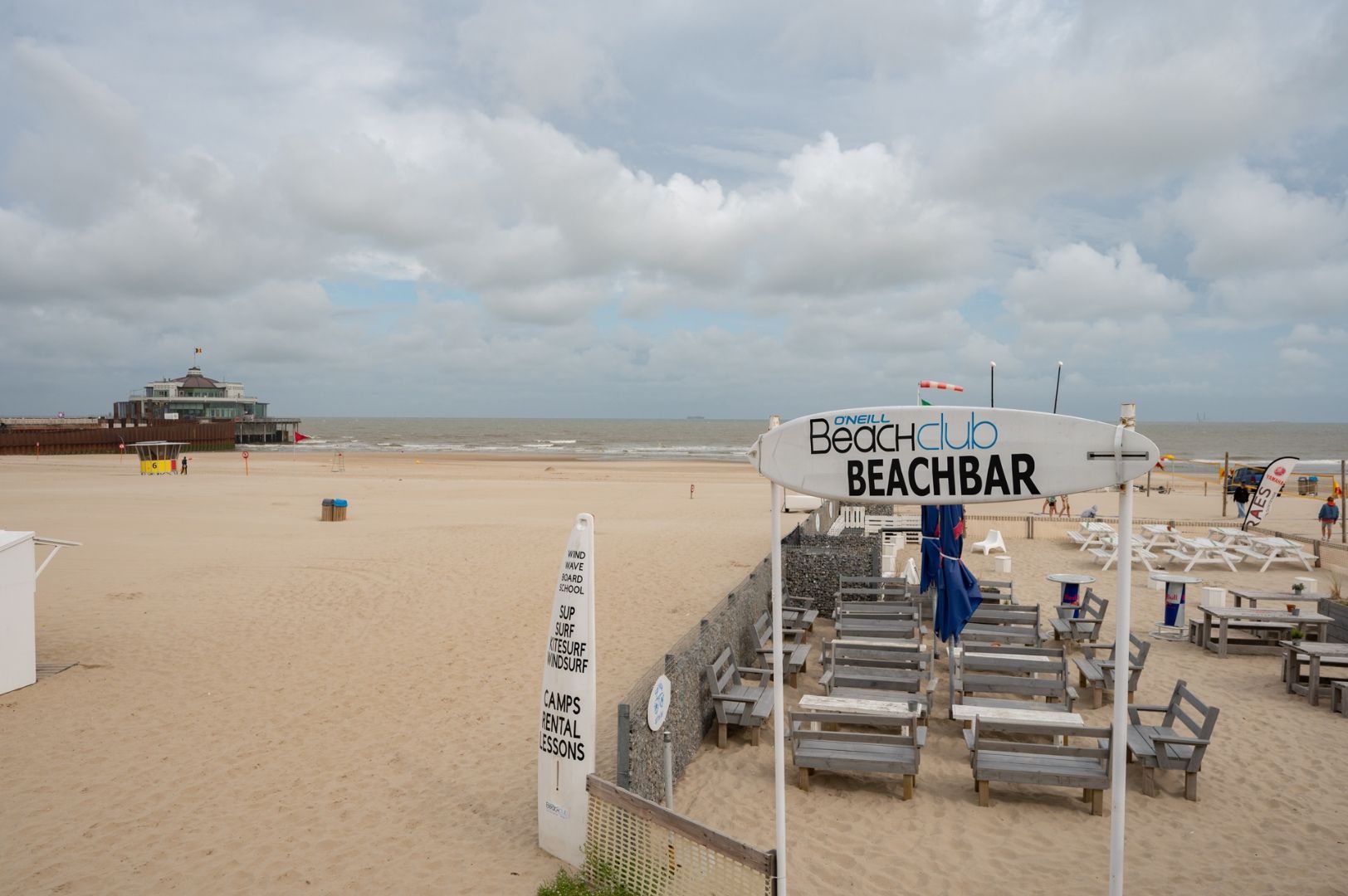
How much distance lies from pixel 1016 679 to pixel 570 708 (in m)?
5.10

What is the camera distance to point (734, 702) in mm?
8219

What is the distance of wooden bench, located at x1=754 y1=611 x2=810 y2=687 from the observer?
9641 millimetres

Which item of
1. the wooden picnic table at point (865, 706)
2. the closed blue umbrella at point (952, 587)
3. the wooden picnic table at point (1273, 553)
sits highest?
the closed blue umbrella at point (952, 587)

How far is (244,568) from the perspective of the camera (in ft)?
52.8

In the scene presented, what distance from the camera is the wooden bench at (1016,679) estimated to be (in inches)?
324

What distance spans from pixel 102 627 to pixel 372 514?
43.7ft

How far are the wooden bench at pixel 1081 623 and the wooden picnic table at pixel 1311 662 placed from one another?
6.51 feet

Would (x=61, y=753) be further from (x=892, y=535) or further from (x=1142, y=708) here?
(x=892, y=535)

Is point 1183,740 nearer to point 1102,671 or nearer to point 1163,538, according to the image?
point 1102,671

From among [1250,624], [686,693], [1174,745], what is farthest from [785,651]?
[1250,624]

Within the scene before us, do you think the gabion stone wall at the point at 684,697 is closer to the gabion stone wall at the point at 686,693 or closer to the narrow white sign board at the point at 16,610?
the gabion stone wall at the point at 686,693

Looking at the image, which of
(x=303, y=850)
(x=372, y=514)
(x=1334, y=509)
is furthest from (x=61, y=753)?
(x=1334, y=509)

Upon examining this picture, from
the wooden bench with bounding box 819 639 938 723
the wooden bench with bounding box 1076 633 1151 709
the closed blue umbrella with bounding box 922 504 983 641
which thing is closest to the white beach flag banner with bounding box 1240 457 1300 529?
the wooden bench with bounding box 1076 633 1151 709

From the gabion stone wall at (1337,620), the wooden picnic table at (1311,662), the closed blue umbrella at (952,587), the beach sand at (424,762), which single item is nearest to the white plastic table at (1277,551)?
the beach sand at (424,762)
